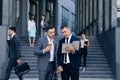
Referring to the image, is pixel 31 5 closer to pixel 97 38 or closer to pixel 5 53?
pixel 97 38

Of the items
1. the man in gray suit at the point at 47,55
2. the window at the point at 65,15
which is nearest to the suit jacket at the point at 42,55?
the man in gray suit at the point at 47,55

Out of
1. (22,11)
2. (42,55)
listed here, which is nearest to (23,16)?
(22,11)

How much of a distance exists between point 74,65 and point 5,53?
1032 cm

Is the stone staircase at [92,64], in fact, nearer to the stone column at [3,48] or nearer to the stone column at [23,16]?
the stone column at [3,48]

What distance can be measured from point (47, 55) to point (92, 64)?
11348 millimetres

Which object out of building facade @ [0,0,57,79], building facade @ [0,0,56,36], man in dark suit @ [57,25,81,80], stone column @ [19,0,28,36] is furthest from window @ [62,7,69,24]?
man in dark suit @ [57,25,81,80]

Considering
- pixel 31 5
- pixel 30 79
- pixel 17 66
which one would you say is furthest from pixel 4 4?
pixel 31 5

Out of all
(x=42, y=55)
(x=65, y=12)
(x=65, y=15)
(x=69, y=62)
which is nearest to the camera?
(x=69, y=62)

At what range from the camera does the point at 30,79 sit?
1900 centimetres

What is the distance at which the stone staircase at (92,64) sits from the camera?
1978cm

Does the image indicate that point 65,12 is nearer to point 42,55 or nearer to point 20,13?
point 20,13

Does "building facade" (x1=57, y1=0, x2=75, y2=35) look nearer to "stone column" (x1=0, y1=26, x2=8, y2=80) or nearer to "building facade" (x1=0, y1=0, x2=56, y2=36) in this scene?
"building facade" (x1=0, y1=0, x2=56, y2=36)

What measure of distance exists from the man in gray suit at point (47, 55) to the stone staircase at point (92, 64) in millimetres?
8937

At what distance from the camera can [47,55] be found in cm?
1033
